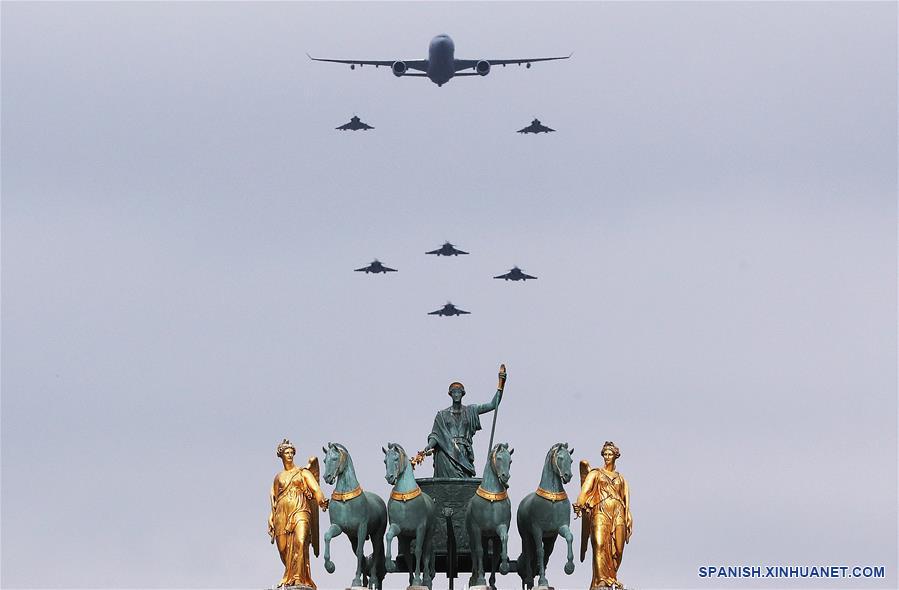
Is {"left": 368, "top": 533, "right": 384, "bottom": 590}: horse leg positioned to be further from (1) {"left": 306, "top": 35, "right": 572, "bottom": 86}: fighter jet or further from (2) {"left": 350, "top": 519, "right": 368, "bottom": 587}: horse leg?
(1) {"left": 306, "top": 35, "right": 572, "bottom": 86}: fighter jet

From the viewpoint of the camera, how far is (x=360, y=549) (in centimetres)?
5138

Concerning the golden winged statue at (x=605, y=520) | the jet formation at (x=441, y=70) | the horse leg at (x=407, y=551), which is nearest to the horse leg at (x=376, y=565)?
the horse leg at (x=407, y=551)

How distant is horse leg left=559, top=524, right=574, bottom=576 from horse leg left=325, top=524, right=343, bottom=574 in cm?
416

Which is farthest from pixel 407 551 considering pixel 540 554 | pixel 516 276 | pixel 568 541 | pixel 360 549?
pixel 516 276

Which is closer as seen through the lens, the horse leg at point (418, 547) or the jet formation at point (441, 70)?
the horse leg at point (418, 547)

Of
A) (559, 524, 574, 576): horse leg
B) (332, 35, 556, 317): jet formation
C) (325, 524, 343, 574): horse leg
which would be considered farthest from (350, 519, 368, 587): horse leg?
(332, 35, 556, 317): jet formation

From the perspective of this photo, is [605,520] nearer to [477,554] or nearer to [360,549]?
[477,554]

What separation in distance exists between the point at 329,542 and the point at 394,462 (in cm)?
194

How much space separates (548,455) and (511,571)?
286cm

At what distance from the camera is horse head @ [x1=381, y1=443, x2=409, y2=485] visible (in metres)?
51.4

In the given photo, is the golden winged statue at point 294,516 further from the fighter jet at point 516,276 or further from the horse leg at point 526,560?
the fighter jet at point 516,276

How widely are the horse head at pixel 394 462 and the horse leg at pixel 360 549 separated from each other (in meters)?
0.97

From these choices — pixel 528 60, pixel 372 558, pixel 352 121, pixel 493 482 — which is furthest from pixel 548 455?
pixel 528 60

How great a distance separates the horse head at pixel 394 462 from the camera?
51375 millimetres
